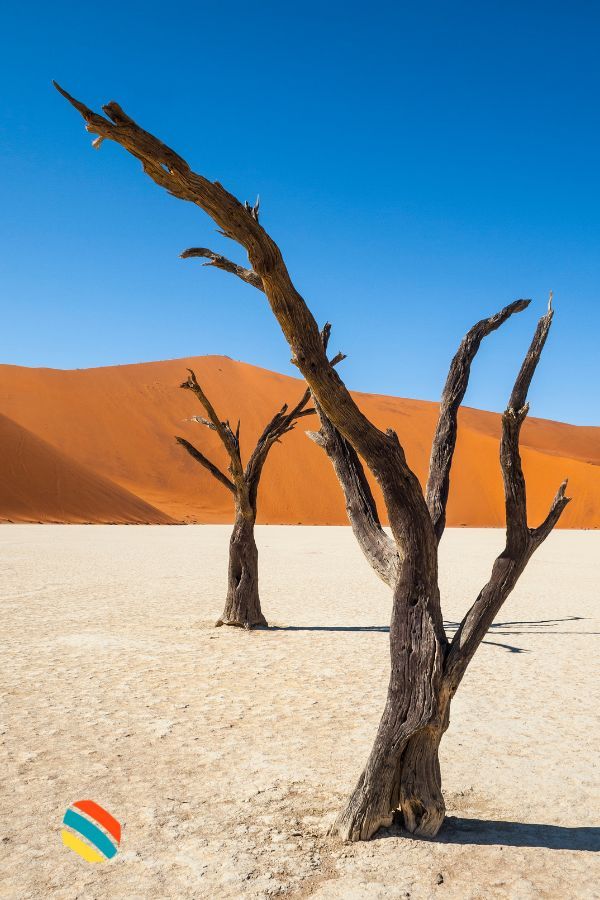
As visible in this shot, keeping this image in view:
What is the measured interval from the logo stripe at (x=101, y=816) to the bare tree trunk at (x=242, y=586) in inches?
214

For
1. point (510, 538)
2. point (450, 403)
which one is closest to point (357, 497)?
point (450, 403)

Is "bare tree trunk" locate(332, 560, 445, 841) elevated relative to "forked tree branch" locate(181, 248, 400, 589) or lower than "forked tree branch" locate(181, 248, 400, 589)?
lower

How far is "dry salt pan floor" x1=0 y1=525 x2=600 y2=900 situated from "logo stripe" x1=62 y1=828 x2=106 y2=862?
0.06 meters

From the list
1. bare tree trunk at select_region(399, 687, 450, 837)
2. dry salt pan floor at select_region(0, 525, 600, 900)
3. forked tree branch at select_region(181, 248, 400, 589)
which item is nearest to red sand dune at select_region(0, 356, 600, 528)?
dry salt pan floor at select_region(0, 525, 600, 900)

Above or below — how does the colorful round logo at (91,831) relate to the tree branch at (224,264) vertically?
below

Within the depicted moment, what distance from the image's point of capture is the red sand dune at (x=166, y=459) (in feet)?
135

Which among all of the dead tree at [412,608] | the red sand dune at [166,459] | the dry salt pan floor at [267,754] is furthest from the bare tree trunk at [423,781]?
the red sand dune at [166,459]

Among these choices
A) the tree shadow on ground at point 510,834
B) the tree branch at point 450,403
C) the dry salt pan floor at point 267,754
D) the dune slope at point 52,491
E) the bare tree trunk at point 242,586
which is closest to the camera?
the dry salt pan floor at point 267,754

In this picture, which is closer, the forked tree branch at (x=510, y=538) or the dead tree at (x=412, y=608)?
the dead tree at (x=412, y=608)

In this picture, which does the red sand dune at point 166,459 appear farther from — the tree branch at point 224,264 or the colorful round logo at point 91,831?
the tree branch at point 224,264

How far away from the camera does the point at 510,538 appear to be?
365cm

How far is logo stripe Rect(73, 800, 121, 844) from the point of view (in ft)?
12.3

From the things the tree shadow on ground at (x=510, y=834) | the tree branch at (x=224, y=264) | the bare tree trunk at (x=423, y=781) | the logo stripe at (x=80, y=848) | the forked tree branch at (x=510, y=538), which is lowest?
the logo stripe at (x=80, y=848)

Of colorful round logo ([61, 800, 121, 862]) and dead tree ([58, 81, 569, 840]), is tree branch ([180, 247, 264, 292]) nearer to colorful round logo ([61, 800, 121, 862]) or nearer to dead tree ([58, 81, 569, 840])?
dead tree ([58, 81, 569, 840])
